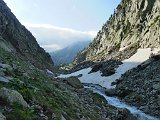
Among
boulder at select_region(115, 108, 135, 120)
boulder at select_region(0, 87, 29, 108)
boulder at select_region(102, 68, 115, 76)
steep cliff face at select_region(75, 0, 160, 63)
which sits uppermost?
steep cliff face at select_region(75, 0, 160, 63)

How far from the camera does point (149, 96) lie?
44.8 m

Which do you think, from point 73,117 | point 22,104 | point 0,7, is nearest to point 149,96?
point 73,117

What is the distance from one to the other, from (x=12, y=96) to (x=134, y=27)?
107 m

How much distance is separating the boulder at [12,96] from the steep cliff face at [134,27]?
7784 centimetres

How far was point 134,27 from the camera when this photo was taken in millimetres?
119125

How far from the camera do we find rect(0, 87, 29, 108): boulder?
15.1m

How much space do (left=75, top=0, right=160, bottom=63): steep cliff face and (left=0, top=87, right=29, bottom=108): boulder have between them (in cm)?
7784

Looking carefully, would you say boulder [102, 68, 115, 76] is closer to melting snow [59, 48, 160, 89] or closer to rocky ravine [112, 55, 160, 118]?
melting snow [59, 48, 160, 89]

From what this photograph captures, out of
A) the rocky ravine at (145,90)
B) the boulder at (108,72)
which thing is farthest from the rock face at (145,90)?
the boulder at (108,72)

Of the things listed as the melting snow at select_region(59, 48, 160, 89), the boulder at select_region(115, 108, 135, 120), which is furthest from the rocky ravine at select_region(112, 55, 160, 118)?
the melting snow at select_region(59, 48, 160, 89)

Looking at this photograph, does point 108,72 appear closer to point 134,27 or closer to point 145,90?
point 145,90

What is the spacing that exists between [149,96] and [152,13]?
67.7 meters

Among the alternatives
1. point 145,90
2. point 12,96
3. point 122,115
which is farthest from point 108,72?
point 12,96

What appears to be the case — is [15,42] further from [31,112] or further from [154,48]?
[31,112]
